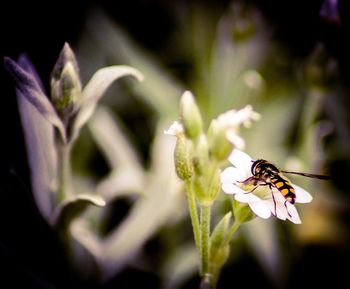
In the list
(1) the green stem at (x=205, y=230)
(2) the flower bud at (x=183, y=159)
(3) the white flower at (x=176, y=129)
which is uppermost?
(3) the white flower at (x=176, y=129)

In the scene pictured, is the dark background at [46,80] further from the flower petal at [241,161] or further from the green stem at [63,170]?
the flower petal at [241,161]

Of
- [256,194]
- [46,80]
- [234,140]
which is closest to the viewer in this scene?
[234,140]

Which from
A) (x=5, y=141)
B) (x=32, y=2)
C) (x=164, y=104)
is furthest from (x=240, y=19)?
(x=5, y=141)

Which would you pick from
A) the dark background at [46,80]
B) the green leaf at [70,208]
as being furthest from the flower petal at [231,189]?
the dark background at [46,80]

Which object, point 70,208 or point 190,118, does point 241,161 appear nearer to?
point 190,118

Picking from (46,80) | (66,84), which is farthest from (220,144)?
(46,80)
